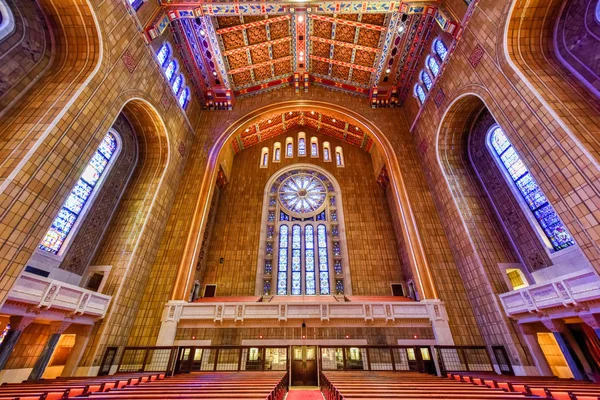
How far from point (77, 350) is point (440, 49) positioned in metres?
19.6

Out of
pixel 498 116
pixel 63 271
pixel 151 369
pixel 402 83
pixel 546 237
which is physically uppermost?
pixel 402 83

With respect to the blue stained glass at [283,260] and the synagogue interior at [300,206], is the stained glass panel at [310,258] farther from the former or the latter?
the blue stained glass at [283,260]

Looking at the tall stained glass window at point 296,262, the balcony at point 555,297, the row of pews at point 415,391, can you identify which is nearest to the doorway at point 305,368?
the row of pews at point 415,391

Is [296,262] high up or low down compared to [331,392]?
up

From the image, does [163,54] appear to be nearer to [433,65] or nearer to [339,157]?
[339,157]

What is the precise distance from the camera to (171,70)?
12.8 m

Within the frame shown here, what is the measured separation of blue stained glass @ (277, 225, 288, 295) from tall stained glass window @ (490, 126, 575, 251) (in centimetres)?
1177

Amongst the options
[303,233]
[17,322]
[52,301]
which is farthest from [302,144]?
[17,322]

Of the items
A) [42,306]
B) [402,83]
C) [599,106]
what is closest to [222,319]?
[42,306]

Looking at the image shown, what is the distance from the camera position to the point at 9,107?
712 centimetres

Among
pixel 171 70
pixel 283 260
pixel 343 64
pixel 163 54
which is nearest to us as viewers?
pixel 163 54

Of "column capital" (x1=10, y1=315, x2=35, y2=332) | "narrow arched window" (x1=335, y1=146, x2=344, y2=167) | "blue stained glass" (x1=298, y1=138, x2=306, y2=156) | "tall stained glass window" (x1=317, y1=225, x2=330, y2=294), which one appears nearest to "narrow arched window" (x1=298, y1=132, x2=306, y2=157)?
"blue stained glass" (x1=298, y1=138, x2=306, y2=156)

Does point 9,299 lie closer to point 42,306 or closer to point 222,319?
point 42,306

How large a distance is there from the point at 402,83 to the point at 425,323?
13896mm
